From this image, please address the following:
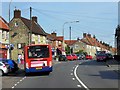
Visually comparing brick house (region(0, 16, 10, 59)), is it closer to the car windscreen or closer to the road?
the road

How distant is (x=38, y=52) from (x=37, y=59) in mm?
625

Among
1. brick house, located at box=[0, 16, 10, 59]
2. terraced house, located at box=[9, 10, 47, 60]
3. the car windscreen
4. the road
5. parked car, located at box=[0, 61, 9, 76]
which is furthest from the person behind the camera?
terraced house, located at box=[9, 10, 47, 60]

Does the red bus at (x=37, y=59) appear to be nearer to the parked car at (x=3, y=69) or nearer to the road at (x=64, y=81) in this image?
the road at (x=64, y=81)

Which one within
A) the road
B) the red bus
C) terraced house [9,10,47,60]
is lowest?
the road

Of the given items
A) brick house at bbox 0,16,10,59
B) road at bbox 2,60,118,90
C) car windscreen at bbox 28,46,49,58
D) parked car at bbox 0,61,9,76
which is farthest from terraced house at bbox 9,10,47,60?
car windscreen at bbox 28,46,49,58

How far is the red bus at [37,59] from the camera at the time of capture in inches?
1149

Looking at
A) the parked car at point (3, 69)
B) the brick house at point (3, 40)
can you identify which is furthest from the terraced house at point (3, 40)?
the parked car at point (3, 69)

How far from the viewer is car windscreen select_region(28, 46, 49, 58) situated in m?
29.3

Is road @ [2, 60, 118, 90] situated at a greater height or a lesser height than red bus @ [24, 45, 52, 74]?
lesser

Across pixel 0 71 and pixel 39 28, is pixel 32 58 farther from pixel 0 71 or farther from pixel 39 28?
pixel 39 28

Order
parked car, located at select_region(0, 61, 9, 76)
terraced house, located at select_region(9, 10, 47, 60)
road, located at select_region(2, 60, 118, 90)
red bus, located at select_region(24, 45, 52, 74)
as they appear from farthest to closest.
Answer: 1. terraced house, located at select_region(9, 10, 47, 60)
2. parked car, located at select_region(0, 61, 9, 76)
3. red bus, located at select_region(24, 45, 52, 74)
4. road, located at select_region(2, 60, 118, 90)

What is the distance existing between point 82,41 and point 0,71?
396 ft

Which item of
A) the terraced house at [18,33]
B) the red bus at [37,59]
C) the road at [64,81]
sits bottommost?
the road at [64,81]

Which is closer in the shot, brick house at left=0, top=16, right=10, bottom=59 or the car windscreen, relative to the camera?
the car windscreen
